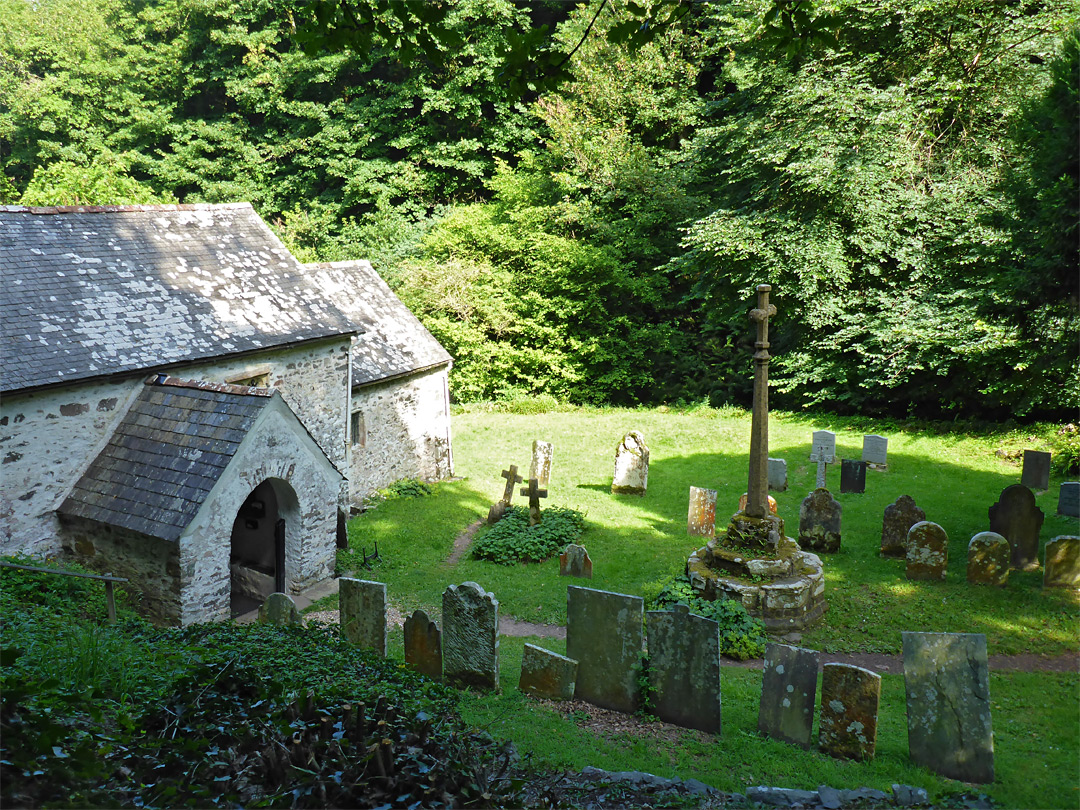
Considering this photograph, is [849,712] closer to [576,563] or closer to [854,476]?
[576,563]

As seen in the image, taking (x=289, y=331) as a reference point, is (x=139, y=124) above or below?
above

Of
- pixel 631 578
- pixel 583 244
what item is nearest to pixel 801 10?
pixel 631 578

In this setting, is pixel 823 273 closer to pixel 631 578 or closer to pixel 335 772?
pixel 631 578

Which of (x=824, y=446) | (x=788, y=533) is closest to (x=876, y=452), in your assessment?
(x=824, y=446)

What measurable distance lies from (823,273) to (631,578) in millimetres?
13976

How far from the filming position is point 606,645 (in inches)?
290

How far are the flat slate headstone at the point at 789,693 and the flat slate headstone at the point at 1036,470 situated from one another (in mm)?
11056

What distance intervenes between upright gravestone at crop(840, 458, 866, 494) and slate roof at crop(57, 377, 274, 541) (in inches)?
460

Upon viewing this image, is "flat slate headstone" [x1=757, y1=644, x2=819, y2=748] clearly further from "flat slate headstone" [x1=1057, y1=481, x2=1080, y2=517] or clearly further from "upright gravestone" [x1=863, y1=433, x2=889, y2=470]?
"upright gravestone" [x1=863, y1=433, x2=889, y2=470]

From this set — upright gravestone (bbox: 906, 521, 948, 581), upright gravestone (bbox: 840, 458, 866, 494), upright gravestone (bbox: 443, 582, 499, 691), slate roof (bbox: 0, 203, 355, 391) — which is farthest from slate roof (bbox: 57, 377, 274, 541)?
upright gravestone (bbox: 840, 458, 866, 494)

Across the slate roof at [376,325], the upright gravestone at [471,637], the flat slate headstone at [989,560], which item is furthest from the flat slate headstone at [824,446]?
the upright gravestone at [471,637]

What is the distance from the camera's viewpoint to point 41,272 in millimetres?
11125

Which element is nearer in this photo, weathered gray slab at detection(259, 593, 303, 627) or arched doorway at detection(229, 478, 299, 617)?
weathered gray slab at detection(259, 593, 303, 627)

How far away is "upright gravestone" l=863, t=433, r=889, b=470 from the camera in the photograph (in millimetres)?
17531
